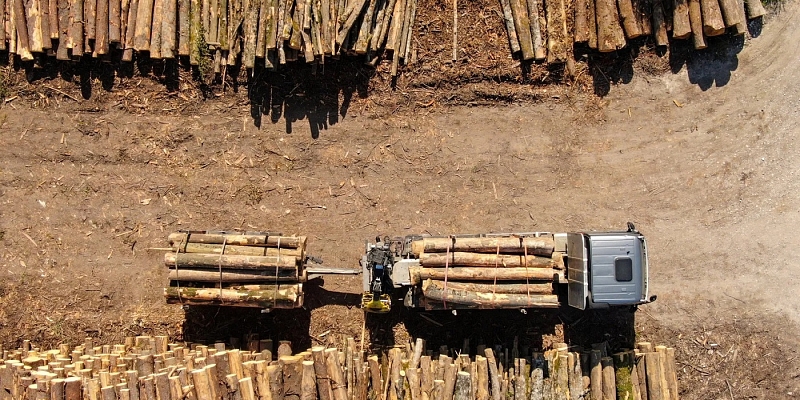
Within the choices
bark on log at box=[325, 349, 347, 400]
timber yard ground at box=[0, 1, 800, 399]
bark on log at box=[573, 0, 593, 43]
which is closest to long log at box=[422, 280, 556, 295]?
timber yard ground at box=[0, 1, 800, 399]

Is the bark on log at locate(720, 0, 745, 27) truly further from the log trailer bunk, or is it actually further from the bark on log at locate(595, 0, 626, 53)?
the log trailer bunk

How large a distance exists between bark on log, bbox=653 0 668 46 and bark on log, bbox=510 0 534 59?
3389 millimetres

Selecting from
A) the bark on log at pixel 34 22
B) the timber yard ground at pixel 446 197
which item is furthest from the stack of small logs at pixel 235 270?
the bark on log at pixel 34 22

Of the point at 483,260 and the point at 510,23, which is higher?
the point at 510,23

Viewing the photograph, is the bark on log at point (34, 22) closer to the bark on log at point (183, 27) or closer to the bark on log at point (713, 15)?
the bark on log at point (183, 27)

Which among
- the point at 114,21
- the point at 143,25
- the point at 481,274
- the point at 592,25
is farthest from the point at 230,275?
the point at 592,25

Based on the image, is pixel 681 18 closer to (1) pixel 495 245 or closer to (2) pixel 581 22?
(2) pixel 581 22

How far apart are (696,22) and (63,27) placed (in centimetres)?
1730

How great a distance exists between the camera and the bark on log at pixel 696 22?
17.0 metres

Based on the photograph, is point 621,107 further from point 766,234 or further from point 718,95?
point 766,234

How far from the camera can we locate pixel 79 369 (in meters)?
15.8

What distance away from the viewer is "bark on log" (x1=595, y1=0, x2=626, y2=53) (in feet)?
56.1

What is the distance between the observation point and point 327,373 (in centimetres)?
1516

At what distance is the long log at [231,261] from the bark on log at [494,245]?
11.2 feet
